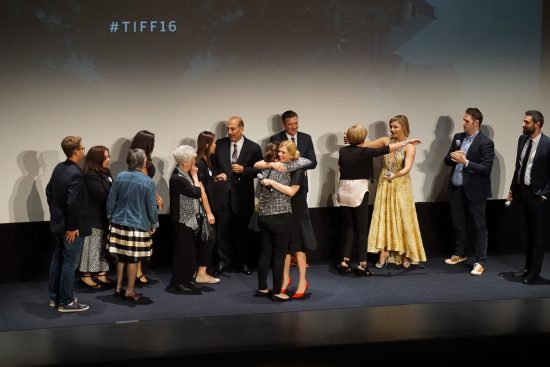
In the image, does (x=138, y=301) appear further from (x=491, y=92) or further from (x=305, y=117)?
(x=491, y=92)

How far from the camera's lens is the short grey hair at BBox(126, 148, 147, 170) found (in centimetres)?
636

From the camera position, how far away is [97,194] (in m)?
6.85

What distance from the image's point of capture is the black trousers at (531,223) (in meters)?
7.10

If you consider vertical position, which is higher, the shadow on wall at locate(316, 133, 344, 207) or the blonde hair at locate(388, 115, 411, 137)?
the blonde hair at locate(388, 115, 411, 137)

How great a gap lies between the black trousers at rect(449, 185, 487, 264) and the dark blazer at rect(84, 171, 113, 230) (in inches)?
128

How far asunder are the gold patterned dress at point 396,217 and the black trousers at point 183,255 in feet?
5.92

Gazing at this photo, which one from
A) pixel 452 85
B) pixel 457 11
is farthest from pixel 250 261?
pixel 457 11

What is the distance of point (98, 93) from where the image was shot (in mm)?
7434

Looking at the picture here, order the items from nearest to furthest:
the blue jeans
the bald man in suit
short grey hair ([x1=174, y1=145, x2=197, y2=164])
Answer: the blue jeans < short grey hair ([x1=174, y1=145, x2=197, y2=164]) < the bald man in suit

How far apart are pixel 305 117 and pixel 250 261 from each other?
1.49 m

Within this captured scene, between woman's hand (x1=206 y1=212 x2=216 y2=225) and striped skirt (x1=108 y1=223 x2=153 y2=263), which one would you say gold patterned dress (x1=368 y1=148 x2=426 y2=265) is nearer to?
woman's hand (x1=206 y1=212 x2=216 y2=225)

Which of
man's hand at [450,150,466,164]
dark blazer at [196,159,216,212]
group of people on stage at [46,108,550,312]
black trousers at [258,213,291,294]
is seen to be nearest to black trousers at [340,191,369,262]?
group of people on stage at [46,108,550,312]

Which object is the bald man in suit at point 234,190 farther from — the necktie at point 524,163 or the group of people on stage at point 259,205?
the necktie at point 524,163

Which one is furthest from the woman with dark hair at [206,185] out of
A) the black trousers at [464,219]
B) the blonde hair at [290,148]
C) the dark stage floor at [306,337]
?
the dark stage floor at [306,337]
